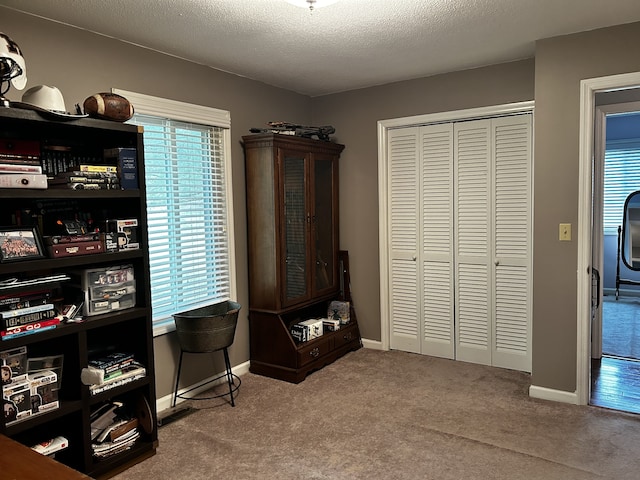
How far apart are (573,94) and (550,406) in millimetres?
2032

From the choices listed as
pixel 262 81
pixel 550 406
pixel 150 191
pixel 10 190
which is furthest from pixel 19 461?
pixel 262 81

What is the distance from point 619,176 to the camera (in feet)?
21.9

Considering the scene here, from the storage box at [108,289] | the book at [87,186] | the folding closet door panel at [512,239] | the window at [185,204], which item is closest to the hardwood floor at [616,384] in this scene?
the folding closet door panel at [512,239]

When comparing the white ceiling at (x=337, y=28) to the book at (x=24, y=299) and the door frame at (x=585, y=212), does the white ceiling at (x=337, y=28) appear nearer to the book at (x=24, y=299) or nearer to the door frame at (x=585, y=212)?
the door frame at (x=585, y=212)

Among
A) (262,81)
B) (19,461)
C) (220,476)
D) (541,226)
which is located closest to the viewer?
(19,461)

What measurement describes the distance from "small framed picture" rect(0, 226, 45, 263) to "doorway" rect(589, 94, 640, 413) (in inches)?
137

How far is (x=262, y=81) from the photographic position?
4121 mm

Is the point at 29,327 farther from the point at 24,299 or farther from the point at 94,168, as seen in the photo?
the point at 94,168

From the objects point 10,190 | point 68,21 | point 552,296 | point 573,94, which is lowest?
point 552,296

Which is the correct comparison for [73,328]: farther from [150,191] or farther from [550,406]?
[550,406]

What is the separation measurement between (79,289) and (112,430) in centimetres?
78

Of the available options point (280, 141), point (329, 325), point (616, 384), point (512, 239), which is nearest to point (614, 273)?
point (616, 384)

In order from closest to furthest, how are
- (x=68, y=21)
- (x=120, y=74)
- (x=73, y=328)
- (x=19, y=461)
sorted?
(x=19, y=461), (x=73, y=328), (x=68, y=21), (x=120, y=74)

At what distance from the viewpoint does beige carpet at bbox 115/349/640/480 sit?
253 cm
